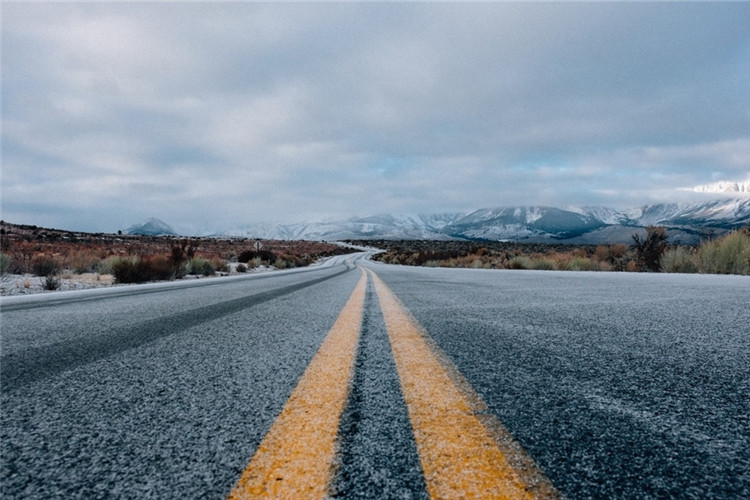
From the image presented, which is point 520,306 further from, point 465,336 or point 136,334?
point 136,334

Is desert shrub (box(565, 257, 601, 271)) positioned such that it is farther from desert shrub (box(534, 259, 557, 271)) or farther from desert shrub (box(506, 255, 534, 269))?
desert shrub (box(506, 255, 534, 269))

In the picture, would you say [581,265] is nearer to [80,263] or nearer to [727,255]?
[727,255]

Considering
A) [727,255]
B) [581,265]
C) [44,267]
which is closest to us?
[727,255]

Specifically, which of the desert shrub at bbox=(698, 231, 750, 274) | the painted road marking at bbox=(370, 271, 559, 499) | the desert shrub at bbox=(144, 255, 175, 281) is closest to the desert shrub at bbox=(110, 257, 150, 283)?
the desert shrub at bbox=(144, 255, 175, 281)

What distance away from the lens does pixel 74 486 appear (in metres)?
0.66

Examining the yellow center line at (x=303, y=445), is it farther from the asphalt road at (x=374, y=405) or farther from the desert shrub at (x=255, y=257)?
the desert shrub at (x=255, y=257)

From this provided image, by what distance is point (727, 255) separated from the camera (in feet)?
29.1

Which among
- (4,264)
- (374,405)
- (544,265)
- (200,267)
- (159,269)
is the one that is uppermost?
(4,264)

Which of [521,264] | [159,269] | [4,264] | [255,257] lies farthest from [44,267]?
[521,264]

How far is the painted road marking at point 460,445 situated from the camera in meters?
0.63

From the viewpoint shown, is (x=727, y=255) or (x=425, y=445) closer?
(x=425, y=445)

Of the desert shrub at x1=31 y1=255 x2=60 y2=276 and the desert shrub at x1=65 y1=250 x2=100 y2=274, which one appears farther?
the desert shrub at x1=65 y1=250 x2=100 y2=274

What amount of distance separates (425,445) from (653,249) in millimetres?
14317

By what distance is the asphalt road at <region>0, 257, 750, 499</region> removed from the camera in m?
0.67
